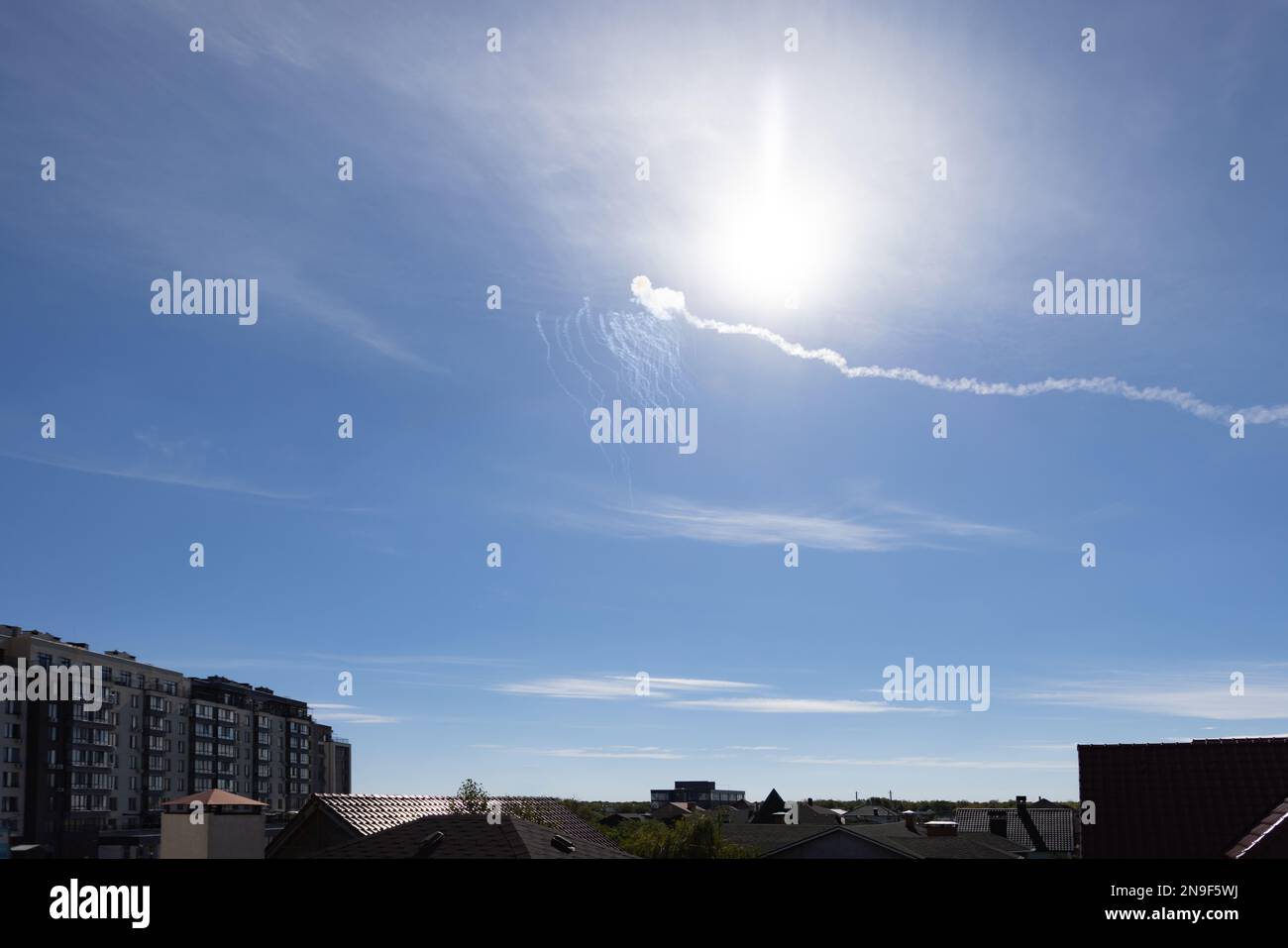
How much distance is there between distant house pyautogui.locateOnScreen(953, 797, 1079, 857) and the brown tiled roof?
53.7m

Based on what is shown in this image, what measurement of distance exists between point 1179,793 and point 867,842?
29172 millimetres

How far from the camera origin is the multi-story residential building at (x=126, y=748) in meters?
129

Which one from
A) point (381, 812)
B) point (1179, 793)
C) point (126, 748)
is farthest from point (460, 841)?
point (126, 748)

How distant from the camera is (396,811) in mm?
49688

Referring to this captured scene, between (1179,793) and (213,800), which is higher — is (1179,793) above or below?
below

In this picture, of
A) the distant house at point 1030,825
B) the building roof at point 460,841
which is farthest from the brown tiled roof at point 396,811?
the distant house at point 1030,825

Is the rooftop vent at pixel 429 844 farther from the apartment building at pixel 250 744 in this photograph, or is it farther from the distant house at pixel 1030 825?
the apartment building at pixel 250 744

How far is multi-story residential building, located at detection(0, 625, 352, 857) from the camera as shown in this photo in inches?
5089

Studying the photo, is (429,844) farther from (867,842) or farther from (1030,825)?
(1030,825)

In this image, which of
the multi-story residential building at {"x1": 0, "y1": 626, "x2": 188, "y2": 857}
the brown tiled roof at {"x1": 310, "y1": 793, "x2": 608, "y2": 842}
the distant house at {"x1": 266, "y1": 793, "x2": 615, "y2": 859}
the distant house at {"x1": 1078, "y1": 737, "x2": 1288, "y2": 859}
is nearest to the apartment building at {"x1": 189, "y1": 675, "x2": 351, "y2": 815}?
the multi-story residential building at {"x1": 0, "y1": 626, "x2": 188, "y2": 857}
